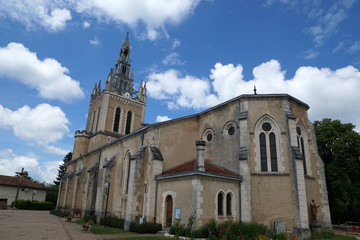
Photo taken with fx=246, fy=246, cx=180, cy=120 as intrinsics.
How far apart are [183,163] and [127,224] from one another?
19.9 ft

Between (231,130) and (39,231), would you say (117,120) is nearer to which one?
(231,130)

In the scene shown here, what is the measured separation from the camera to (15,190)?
144ft

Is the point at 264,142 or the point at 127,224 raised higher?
the point at 264,142

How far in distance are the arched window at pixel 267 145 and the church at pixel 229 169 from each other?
65mm

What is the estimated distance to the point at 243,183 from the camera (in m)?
16.5

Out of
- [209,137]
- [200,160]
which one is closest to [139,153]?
[200,160]

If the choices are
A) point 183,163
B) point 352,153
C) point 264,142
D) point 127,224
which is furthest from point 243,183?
point 352,153

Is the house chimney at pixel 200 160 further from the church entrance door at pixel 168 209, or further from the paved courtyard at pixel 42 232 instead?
the paved courtyard at pixel 42 232

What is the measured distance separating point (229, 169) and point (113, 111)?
27427mm

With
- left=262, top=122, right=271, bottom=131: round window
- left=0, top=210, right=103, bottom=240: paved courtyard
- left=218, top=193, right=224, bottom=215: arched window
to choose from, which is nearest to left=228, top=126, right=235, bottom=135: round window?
Answer: left=262, top=122, right=271, bottom=131: round window

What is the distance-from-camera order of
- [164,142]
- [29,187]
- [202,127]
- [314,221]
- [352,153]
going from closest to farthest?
[314,221] < [164,142] < [202,127] < [352,153] < [29,187]

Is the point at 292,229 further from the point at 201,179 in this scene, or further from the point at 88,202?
the point at 88,202

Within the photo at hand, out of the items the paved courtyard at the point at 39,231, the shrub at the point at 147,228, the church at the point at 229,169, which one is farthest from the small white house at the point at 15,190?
the shrub at the point at 147,228

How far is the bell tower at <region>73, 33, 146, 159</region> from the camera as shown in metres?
Answer: 39.2
